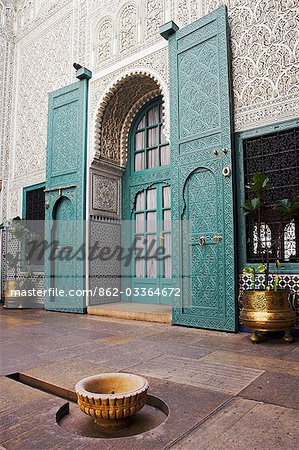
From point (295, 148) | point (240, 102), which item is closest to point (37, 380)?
point (295, 148)

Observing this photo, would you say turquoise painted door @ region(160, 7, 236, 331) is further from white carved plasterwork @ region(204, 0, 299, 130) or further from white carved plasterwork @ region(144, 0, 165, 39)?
white carved plasterwork @ region(144, 0, 165, 39)

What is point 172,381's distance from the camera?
2076 millimetres

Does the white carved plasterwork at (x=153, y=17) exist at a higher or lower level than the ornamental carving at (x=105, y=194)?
higher

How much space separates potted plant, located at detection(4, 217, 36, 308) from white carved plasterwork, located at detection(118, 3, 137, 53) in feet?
10.6

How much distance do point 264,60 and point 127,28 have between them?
7.78 feet

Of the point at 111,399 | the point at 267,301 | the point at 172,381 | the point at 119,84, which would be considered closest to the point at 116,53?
the point at 119,84

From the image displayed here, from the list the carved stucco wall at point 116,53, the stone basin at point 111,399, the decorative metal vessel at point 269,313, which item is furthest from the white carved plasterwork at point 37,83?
the stone basin at point 111,399

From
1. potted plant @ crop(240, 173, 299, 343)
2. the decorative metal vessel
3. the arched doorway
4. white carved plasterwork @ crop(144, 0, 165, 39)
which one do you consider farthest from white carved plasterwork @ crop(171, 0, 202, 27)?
the decorative metal vessel

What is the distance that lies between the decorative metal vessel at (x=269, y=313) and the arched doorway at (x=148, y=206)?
2093 mm

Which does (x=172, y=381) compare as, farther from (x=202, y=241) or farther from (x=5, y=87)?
(x=5, y=87)

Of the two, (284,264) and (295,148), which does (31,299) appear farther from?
(295,148)

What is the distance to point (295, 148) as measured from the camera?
3541 mm

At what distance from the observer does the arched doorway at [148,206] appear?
5.25m

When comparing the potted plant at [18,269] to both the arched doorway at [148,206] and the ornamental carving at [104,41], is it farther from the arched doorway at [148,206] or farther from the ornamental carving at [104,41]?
the ornamental carving at [104,41]
